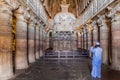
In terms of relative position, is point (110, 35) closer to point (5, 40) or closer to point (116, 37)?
point (116, 37)

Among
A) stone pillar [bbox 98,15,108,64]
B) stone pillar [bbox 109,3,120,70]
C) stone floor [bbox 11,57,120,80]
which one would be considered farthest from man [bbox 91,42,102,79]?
stone pillar [bbox 98,15,108,64]

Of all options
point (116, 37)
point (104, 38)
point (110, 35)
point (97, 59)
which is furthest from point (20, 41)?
point (110, 35)

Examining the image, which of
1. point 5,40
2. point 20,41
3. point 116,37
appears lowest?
point 20,41

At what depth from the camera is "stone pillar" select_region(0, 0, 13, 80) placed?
24.6ft

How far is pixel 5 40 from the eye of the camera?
305 inches

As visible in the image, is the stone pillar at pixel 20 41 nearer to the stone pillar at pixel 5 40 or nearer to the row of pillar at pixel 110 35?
the stone pillar at pixel 5 40

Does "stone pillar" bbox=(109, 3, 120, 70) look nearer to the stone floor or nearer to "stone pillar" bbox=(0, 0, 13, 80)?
the stone floor

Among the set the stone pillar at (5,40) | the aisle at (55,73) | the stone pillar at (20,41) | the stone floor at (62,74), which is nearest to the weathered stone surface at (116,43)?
the stone floor at (62,74)

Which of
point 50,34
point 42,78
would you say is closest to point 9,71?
point 42,78

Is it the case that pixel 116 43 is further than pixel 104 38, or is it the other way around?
pixel 104 38

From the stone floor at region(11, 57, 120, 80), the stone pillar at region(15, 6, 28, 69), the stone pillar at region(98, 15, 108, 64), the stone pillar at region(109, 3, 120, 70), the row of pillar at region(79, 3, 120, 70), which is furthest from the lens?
the stone pillar at region(98, 15, 108, 64)

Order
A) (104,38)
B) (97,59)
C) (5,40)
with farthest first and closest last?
(104,38)
(97,59)
(5,40)

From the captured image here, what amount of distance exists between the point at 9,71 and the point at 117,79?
4.86 meters

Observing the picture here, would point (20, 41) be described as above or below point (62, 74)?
above
